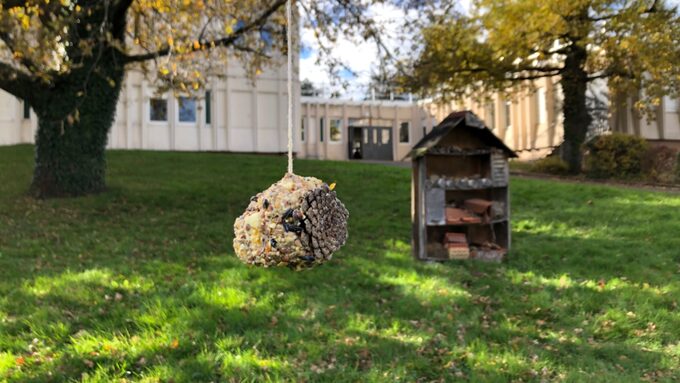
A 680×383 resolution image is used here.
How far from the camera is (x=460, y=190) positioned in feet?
25.4

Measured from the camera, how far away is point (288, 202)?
2.40m

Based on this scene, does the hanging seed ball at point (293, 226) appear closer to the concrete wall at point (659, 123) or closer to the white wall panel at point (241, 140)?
the concrete wall at point (659, 123)

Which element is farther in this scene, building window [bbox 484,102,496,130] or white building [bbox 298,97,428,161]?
white building [bbox 298,97,428,161]

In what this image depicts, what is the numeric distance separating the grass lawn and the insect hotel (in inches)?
13.7

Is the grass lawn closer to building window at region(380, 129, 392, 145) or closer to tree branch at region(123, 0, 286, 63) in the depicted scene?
tree branch at region(123, 0, 286, 63)

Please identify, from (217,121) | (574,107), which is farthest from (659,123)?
(217,121)

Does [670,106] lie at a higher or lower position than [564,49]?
lower

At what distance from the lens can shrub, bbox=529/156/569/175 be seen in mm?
17703

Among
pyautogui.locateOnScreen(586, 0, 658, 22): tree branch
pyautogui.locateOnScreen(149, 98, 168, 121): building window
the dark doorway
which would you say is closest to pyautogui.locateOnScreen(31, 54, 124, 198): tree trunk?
pyautogui.locateOnScreen(586, 0, 658, 22): tree branch

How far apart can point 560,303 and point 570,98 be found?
15.1 m

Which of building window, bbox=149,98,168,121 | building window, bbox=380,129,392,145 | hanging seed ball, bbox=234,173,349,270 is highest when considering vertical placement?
building window, bbox=149,98,168,121

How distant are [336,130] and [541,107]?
13.0 m

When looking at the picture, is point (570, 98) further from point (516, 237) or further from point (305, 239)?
point (305, 239)

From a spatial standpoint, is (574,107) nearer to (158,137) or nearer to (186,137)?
(186,137)
